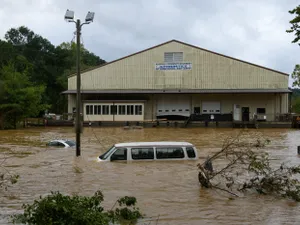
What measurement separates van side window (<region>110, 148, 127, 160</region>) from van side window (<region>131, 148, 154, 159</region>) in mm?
329

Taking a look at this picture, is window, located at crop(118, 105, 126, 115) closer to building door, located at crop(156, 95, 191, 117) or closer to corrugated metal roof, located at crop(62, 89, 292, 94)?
corrugated metal roof, located at crop(62, 89, 292, 94)

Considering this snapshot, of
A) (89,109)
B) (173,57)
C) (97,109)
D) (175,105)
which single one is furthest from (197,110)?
(89,109)

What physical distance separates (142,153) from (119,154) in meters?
0.94

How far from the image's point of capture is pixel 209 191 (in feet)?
44.7

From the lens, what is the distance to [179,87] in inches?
2343

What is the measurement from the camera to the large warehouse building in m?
58.2

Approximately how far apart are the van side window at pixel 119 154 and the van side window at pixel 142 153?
329mm

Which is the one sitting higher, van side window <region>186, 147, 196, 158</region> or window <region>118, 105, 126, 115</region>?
window <region>118, 105, 126, 115</region>

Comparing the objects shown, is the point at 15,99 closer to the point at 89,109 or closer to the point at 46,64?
the point at 89,109

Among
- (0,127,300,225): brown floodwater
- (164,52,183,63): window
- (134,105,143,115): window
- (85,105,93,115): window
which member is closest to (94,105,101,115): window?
(85,105,93,115): window

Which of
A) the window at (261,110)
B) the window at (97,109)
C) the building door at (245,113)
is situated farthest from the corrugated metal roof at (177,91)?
the building door at (245,113)

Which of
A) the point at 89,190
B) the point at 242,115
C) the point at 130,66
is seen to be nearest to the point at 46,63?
the point at 130,66

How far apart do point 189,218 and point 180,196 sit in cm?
238

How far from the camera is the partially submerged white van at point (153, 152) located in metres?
17.0
